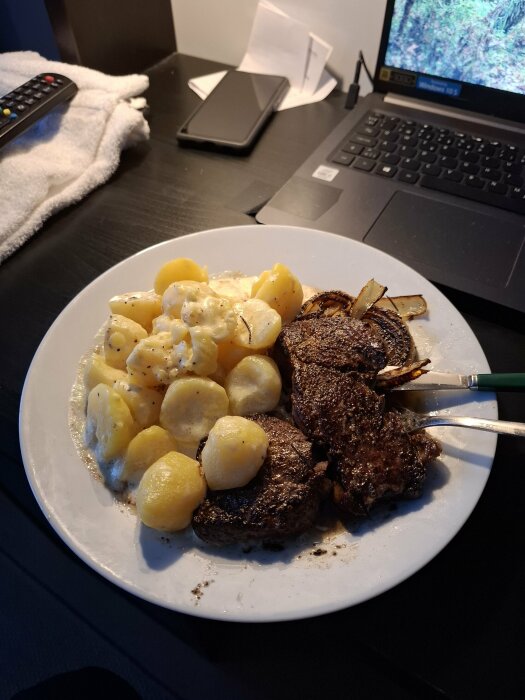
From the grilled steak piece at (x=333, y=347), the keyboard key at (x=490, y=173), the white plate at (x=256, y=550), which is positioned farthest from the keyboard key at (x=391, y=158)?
the grilled steak piece at (x=333, y=347)

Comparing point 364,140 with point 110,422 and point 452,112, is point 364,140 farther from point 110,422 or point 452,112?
point 110,422

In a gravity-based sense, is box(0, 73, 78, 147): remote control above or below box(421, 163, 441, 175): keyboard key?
above

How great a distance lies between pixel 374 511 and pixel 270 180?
97cm

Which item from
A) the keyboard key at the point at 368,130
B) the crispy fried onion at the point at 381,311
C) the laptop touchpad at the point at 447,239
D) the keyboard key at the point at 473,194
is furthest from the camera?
the keyboard key at the point at 368,130

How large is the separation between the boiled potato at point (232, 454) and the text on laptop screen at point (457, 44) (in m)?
1.14

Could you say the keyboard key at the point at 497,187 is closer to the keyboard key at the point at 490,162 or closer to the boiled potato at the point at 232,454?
the keyboard key at the point at 490,162

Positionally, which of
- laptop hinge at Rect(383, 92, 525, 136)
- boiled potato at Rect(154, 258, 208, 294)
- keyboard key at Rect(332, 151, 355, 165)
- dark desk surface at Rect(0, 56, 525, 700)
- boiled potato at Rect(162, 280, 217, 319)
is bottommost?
dark desk surface at Rect(0, 56, 525, 700)

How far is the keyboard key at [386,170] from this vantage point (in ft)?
4.38

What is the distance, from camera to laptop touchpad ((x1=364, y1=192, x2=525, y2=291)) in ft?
3.66

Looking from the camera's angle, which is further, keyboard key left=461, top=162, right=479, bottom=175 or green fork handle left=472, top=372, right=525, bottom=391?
keyboard key left=461, top=162, right=479, bottom=175

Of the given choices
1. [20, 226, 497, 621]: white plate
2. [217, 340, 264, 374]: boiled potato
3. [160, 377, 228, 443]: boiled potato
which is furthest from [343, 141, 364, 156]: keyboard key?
[160, 377, 228, 443]: boiled potato

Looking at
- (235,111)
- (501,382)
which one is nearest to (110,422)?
(501,382)

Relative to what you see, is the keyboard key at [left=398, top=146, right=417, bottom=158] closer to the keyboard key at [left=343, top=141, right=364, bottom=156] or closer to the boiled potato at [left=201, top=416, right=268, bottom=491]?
the keyboard key at [left=343, top=141, right=364, bottom=156]

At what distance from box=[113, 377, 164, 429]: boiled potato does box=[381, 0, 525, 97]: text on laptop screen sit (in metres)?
1.15
